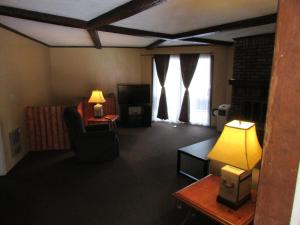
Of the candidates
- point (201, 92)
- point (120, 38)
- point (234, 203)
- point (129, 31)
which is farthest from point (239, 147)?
point (201, 92)

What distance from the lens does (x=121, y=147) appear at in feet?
14.4

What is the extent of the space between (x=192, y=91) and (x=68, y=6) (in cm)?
426

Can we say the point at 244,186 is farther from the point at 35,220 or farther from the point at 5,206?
the point at 5,206

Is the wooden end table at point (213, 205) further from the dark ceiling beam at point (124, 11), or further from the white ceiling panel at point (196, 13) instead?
the white ceiling panel at point (196, 13)

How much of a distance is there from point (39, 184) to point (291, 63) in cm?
326

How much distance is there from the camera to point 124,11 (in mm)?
2355

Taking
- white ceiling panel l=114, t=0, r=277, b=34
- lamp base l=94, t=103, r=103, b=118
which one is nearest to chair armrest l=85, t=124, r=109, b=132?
lamp base l=94, t=103, r=103, b=118

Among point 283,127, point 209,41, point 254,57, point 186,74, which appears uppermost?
point 209,41

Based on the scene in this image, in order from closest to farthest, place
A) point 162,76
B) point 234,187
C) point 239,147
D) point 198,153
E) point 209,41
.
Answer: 1. point 239,147
2. point 234,187
3. point 198,153
4. point 209,41
5. point 162,76

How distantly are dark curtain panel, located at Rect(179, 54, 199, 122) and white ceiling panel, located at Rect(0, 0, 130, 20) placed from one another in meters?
3.61

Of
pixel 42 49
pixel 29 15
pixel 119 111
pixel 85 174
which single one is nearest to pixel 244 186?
pixel 85 174

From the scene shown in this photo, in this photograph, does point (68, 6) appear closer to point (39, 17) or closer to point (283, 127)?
point (39, 17)

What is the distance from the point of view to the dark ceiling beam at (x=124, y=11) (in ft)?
6.89

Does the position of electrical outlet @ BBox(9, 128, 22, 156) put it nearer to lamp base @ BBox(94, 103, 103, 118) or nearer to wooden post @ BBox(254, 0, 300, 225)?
lamp base @ BBox(94, 103, 103, 118)
